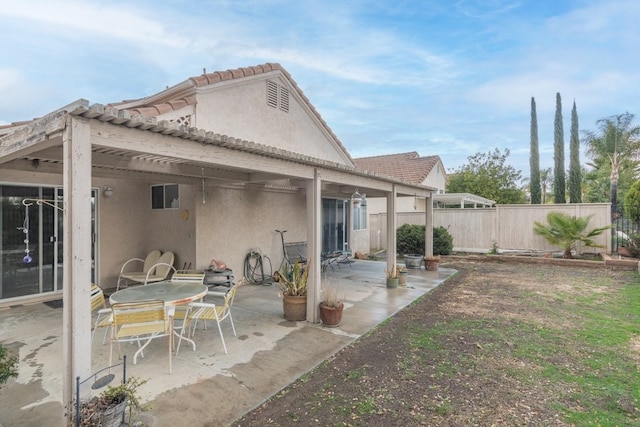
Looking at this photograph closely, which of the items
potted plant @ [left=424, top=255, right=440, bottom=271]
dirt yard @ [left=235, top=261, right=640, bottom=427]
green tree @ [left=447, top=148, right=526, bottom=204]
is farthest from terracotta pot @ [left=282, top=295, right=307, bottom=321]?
green tree @ [left=447, top=148, right=526, bottom=204]

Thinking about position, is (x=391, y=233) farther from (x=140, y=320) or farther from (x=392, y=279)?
(x=140, y=320)

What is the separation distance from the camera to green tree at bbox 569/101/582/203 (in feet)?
75.2

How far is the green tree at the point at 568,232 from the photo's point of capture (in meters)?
11.7

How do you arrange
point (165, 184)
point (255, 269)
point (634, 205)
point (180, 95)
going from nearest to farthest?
point (180, 95), point (165, 184), point (255, 269), point (634, 205)

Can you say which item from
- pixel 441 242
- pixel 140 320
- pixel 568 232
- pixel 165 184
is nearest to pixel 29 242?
pixel 165 184

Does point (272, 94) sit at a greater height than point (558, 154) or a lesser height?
lesser

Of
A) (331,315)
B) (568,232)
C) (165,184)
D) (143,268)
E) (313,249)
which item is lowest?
(331,315)

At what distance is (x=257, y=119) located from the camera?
29.4 feet

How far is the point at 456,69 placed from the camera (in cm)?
1293

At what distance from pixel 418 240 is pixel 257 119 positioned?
805 cm

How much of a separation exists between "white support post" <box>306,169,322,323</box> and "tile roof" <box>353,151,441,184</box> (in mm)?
12616

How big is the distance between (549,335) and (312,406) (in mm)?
3952

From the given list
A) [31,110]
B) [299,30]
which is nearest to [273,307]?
[299,30]

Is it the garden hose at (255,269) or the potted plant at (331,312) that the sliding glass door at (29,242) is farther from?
the potted plant at (331,312)
